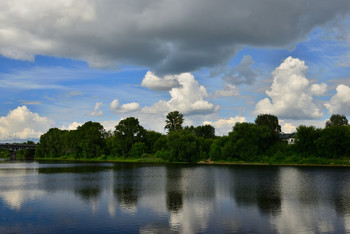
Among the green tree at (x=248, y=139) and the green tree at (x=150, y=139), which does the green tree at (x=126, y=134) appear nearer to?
the green tree at (x=150, y=139)

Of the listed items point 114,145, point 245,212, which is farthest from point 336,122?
point 245,212

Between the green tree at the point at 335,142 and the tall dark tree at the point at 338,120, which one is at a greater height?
the tall dark tree at the point at 338,120

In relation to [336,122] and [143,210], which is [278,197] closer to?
[143,210]

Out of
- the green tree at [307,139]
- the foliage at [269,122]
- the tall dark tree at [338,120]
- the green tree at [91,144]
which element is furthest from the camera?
the green tree at [91,144]

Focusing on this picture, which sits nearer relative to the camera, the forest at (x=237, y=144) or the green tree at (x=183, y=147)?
the forest at (x=237, y=144)

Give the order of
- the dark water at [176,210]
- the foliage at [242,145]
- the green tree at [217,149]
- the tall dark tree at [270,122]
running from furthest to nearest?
the tall dark tree at [270,122] → the green tree at [217,149] → the foliage at [242,145] → the dark water at [176,210]

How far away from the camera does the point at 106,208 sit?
1287 inches

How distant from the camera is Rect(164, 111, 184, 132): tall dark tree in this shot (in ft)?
600

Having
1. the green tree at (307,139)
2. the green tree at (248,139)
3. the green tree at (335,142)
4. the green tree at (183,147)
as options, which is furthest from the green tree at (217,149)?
the green tree at (335,142)

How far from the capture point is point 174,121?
7244 inches

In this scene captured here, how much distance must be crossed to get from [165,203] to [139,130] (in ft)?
480

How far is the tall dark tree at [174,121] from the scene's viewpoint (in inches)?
7200

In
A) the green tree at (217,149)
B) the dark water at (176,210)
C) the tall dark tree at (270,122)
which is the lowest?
the dark water at (176,210)

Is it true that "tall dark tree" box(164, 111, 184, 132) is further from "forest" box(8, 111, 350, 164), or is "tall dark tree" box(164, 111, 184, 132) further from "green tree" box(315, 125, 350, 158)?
"green tree" box(315, 125, 350, 158)
